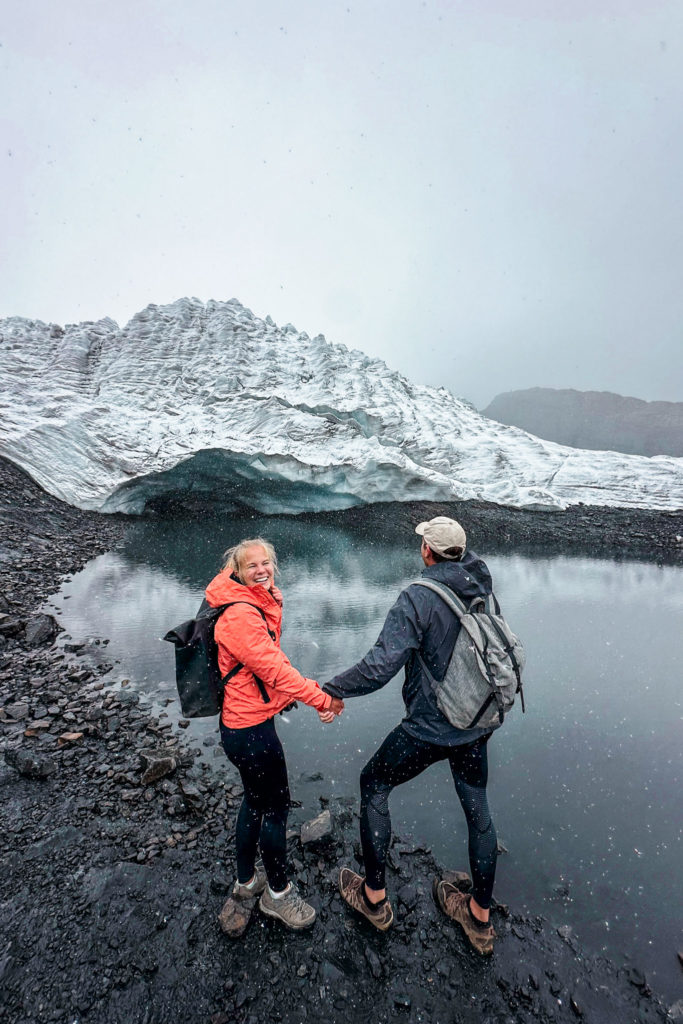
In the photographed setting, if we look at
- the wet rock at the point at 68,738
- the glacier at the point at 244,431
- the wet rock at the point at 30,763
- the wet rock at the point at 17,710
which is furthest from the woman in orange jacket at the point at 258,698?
the glacier at the point at 244,431

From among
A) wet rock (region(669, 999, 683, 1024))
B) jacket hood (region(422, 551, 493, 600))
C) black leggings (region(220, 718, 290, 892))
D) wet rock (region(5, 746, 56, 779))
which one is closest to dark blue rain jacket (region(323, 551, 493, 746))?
jacket hood (region(422, 551, 493, 600))

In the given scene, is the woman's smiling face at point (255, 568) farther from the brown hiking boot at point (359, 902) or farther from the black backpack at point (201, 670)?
the brown hiking boot at point (359, 902)

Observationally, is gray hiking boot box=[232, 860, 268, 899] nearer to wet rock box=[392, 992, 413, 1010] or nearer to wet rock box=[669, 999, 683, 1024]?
wet rock box=[392, 992, 413, 1010]

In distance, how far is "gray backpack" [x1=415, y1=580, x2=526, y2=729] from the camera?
2283mm

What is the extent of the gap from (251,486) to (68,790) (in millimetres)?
15921

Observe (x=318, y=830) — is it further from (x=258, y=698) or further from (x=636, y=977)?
(x=636, y=977)

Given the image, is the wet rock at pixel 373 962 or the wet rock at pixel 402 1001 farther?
the wet rock at pixel 373 962

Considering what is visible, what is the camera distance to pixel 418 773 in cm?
251

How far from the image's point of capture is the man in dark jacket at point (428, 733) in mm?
2381

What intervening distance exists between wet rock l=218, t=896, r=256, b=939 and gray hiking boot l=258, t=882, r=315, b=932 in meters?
0.08

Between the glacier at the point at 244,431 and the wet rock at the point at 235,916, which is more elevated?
the glacier at the point at 244,431

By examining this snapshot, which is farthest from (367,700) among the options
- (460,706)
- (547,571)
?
(547,571)

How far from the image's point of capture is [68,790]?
3578 mm

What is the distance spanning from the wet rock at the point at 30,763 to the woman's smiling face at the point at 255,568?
304cm
